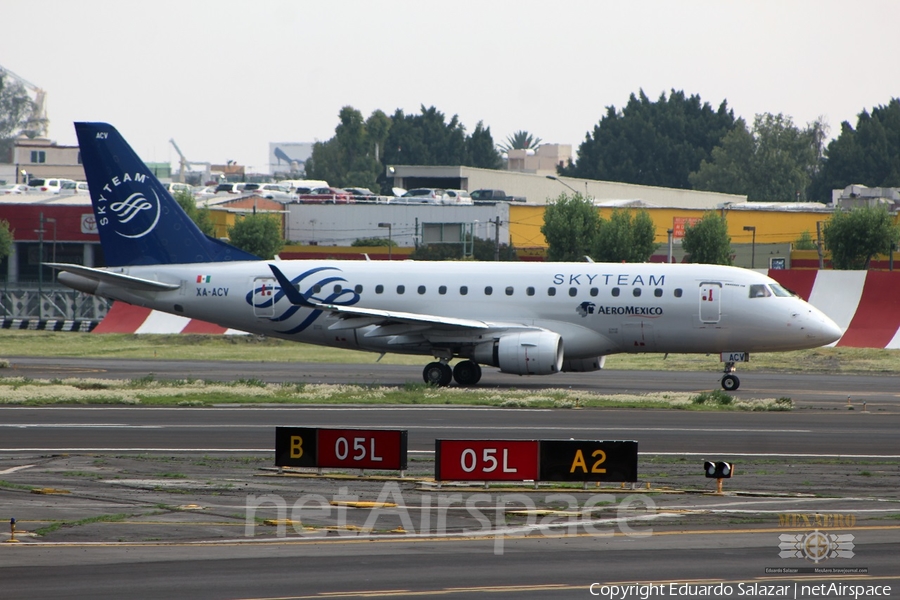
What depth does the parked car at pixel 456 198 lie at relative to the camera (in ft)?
348

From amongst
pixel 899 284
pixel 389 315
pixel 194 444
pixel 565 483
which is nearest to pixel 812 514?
pixel 565 483

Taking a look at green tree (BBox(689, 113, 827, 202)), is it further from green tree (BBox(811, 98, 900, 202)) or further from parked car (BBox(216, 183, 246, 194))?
parked car (BBox(216, 183, 246, 194))

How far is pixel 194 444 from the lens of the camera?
891 inches

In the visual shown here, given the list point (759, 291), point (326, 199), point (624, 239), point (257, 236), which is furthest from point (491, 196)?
point (759, 291)

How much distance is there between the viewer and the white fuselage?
33000 millimetres

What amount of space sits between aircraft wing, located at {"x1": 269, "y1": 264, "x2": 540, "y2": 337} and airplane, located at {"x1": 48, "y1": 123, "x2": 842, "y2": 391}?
0.14ft

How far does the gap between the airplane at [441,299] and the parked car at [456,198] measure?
2631 inches

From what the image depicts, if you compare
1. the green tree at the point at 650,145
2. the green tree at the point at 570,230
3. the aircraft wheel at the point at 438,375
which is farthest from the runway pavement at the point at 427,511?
the green tree at the point at 650,145

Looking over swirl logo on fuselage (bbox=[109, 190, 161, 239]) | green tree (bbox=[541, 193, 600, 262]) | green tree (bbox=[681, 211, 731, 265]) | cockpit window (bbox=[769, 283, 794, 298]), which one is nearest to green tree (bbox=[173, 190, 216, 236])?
green tree (bbox=[541, 193, 600, 262])

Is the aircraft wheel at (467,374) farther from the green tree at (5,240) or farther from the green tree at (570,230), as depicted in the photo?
the green tree at (5,240)

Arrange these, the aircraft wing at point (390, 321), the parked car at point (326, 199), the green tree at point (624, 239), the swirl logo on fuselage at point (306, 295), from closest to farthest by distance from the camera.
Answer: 1. the aircraft wing at point (390, 321)
2. the swirl logo on fuselage at point (306, 295)
3. the green tree at point (624, 239)
4. the parked car at point (326, 199)

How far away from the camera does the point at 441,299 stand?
3447cm

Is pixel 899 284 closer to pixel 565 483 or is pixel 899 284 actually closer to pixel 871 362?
pixel 871 362

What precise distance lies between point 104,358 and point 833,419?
2800cm
